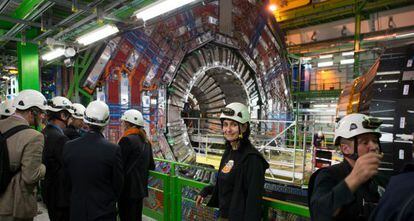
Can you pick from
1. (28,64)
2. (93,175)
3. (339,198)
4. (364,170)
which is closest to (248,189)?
(339,198)

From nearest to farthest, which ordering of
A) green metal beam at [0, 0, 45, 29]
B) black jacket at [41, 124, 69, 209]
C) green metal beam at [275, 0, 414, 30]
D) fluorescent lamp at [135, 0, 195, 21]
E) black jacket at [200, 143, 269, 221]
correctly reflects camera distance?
black jacket at [200, 143, 269, 221] < black jacket at [41, 124, 69, 209] < fluorescent lamp at [135, 0, 195, 21] < green metal beam at [0, 0, 45, 29] < green metal beam at [275, 0, 414, 30]

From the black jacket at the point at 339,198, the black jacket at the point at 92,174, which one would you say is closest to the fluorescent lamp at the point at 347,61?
the black jacket at the point at 339,198

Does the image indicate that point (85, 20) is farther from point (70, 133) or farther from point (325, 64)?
point (325, 64)

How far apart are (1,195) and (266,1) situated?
7.79 metres

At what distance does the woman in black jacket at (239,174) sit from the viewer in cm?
177

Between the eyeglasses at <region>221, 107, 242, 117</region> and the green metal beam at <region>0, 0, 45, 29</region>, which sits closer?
the eyeglasses at <region>221, 107, 242, 117</region>

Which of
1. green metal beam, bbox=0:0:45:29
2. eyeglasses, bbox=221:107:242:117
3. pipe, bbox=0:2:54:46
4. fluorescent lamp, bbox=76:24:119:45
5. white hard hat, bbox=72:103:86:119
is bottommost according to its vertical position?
white hard hat, bbox=72:103:86:119

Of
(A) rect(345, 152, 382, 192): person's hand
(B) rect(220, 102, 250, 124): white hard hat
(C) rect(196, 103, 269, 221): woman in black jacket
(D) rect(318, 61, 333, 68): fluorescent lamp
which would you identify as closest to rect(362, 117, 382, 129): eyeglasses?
(A) rect(345, 152, 382, 192): person's hand

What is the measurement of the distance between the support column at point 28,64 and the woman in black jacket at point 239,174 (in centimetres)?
507

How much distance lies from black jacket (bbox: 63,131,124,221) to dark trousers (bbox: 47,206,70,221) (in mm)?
515

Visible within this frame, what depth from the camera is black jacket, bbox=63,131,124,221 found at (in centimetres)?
205

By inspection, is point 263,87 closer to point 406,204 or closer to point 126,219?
point 126,219

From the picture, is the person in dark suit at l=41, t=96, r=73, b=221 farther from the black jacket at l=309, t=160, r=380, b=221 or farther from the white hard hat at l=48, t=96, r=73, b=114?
the black jacket at l=309, t=160, r=380, b=221

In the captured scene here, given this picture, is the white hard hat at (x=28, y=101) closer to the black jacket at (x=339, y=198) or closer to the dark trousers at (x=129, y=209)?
the dark trousers at (x=129, y=209)
